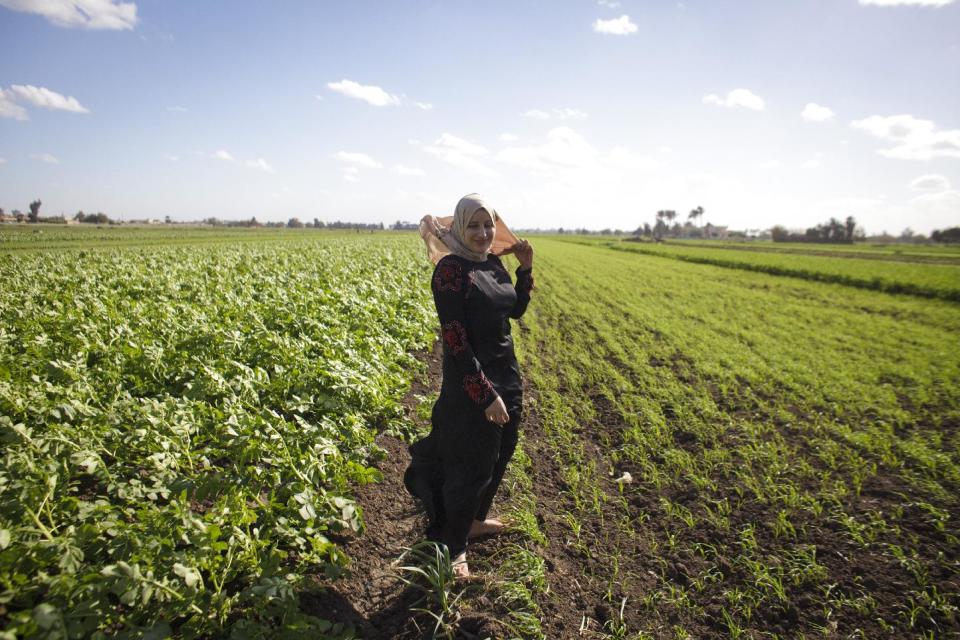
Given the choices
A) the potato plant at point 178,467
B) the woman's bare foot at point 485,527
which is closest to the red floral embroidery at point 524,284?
the potato plant at point 178,467

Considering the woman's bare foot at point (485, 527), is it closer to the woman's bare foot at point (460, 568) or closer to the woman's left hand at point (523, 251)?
the woman's bare foot at point (460, 568)

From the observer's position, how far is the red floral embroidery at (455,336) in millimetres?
2664

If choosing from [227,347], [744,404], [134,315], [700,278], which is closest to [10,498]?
[227,347]

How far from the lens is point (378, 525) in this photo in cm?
351

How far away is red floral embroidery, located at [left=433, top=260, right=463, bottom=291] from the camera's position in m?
2.68

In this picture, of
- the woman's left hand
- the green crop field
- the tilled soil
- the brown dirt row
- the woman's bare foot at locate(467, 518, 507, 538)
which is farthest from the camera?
the woman's bare foot at locate(467, 518, 507, 538)

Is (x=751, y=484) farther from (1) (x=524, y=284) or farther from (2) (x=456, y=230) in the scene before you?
(2) (x=456, y=230)

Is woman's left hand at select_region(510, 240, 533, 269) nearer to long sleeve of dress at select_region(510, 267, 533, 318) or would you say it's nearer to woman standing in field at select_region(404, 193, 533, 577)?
long sleeve of dress at select_region(510, 267, 533, 318)

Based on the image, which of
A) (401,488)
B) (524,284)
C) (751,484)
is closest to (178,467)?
(401,488)

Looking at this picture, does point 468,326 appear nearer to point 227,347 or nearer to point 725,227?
point 227,347

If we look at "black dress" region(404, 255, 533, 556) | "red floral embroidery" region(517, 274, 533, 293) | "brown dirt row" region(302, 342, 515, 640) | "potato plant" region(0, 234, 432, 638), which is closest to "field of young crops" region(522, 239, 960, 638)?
"brown dirt row" region(302, 342, 515, 640)

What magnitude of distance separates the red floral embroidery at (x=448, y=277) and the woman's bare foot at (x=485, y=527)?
1.98 meters

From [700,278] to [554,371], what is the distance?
19.4 meters

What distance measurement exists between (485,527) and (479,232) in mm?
2316
